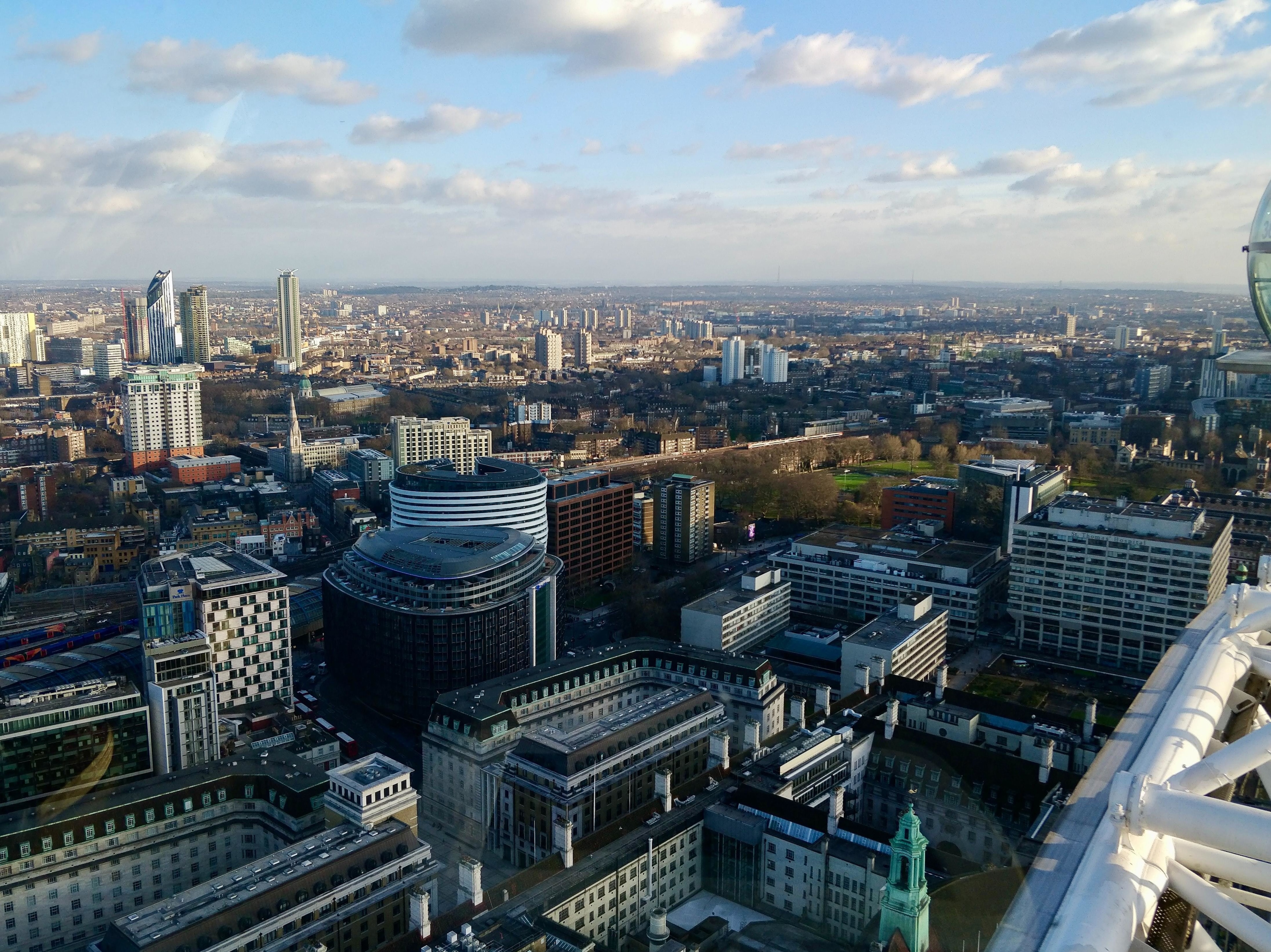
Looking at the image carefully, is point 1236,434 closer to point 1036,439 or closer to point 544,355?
point 1036,439

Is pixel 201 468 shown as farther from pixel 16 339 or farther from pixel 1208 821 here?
pixel 1208 821

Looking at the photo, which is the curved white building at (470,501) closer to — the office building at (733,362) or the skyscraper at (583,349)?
the office building at (733,362)

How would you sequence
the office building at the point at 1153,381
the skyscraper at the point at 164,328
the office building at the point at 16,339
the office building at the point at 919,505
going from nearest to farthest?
1. the office building at the point at 919,505
2. the office building at the point at 16,339
3. the office building at the point at 1153,381
4. the skyscraper at the point at 164,328

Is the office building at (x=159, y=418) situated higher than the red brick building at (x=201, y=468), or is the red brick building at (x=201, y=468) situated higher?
the office building at (x=159, y=418)

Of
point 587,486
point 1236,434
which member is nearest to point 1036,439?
point 1236,434

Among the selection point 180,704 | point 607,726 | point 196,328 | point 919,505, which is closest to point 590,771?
point 607,726

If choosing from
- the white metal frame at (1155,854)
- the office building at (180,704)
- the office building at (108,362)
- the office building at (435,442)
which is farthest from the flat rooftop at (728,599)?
the office building at (108,362)
